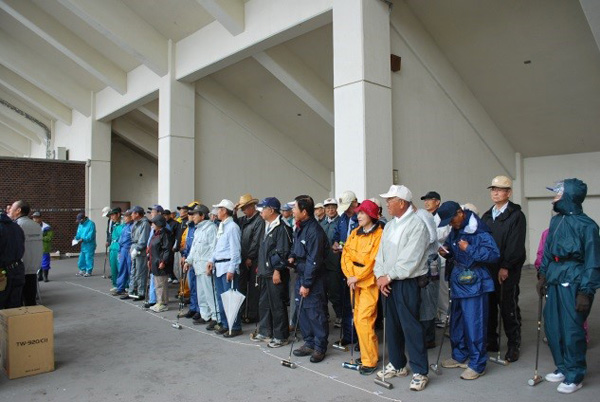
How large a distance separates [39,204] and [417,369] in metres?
15.0

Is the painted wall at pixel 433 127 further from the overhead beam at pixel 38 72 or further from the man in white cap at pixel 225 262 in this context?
the overhead beam at pixel 38 72

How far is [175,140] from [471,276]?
8.71 m

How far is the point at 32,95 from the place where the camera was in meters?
16.8

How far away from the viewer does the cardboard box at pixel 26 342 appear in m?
4.33

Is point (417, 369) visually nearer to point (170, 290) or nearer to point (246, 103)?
point (170, 290)

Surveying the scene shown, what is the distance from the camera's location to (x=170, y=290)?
9.12 metres

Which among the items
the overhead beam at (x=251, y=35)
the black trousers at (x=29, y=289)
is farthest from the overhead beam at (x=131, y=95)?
the black trousers at (x=29, y=289)

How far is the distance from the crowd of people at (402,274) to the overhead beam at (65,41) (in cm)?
781

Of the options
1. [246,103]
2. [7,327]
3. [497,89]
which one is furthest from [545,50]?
[7,327]

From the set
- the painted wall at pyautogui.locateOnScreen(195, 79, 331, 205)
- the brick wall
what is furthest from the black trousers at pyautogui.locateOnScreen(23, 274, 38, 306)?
the brick wall

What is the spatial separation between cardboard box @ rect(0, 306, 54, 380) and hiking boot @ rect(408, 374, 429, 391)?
3528mm

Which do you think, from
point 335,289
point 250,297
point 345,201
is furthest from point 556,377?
point 250,297

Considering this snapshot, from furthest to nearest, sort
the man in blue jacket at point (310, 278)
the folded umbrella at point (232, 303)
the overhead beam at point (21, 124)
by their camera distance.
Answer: the overhead beam at point (21, 124) → the folded umbrella at point (232, 303) → the man in blue jacket at point (310, 278)

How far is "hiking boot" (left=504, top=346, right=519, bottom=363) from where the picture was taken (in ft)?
14.8
